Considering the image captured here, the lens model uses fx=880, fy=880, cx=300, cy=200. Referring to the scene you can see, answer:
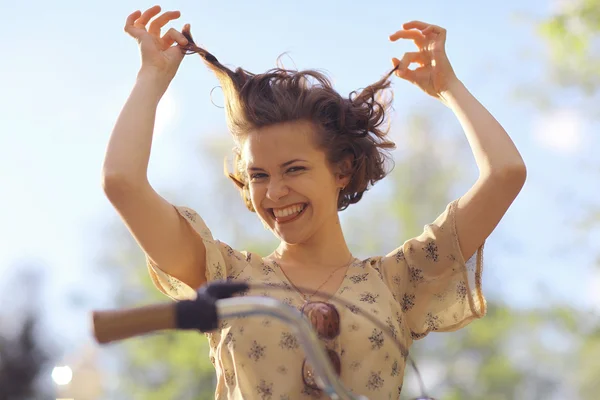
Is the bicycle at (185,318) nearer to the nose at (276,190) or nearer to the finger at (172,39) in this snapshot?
the nose at (276,190)

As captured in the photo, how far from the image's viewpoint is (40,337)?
10328 mm

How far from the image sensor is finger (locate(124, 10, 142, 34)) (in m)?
2.52

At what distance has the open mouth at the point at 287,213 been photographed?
245 cm

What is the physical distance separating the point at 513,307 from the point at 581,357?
145 cm

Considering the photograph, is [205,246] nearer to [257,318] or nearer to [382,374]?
[257,318]

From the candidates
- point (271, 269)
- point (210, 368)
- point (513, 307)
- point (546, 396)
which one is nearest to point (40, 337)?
point (210, 368)

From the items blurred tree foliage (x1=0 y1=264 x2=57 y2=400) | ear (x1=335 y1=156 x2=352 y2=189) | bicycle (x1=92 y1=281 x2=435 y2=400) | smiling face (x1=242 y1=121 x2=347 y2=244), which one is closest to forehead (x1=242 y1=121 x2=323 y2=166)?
smiling face (x1=242 y1=121 x2=347 y2=244)

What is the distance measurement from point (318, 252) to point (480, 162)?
0.54m

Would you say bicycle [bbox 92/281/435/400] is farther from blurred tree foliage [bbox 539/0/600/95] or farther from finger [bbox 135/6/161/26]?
blurred tree foliage [bbox 539/0/600/95]

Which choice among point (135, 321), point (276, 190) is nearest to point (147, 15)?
point (276, 190)

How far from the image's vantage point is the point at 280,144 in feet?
8.05

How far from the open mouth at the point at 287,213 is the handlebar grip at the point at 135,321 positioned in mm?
1050

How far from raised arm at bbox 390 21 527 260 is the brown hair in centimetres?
17

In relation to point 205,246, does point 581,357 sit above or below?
above
